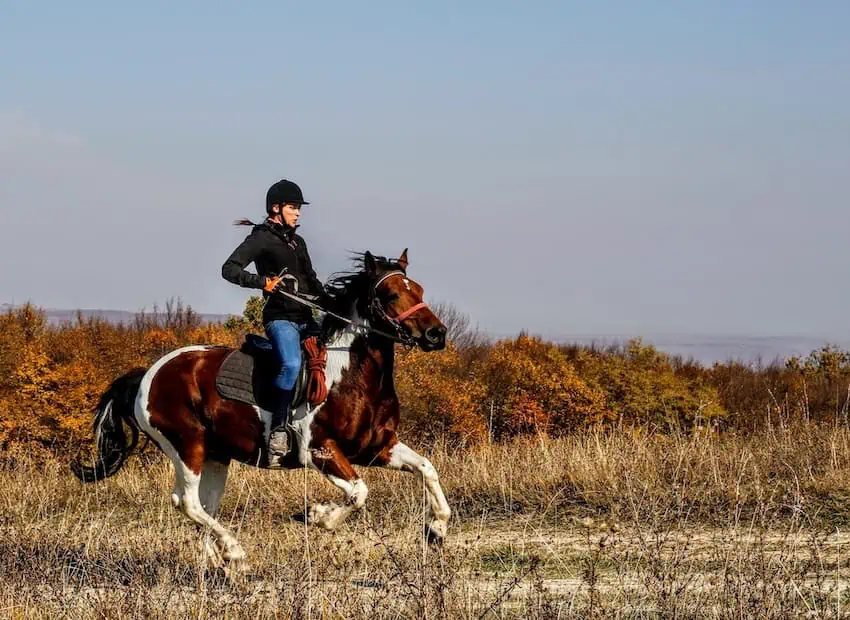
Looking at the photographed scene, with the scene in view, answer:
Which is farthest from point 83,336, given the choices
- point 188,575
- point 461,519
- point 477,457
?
point 188,575

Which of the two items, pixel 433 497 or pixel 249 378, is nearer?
pixel 433 497

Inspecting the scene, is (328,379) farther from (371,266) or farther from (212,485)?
(212,485)

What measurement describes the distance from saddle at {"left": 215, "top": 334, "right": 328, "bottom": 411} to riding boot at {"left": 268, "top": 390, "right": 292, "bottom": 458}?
55mm

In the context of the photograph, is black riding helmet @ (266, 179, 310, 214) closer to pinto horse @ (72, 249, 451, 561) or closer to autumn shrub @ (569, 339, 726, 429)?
pinto horse @ (72, 249, 451, 561)

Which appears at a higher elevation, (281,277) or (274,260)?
(274,260)

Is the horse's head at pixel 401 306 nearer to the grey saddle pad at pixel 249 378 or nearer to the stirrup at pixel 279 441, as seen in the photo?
the grey saddle pad at pixel 249 378

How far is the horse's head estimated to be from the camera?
845 centimetres

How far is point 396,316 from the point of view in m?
8.75

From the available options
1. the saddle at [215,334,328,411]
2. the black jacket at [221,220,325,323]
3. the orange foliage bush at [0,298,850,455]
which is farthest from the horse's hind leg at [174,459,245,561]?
the orange foliage bush at [0,298,850,455]

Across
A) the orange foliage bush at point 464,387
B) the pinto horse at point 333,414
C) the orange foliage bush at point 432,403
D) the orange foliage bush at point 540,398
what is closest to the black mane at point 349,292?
the pinto horse at point 333,414

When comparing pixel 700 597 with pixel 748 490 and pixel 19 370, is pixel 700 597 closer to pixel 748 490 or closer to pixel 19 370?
pixel 748 490

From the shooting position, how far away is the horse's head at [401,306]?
27.7ft

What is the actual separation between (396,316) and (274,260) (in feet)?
3.74

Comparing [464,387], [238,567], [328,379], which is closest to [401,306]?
[328,379]
